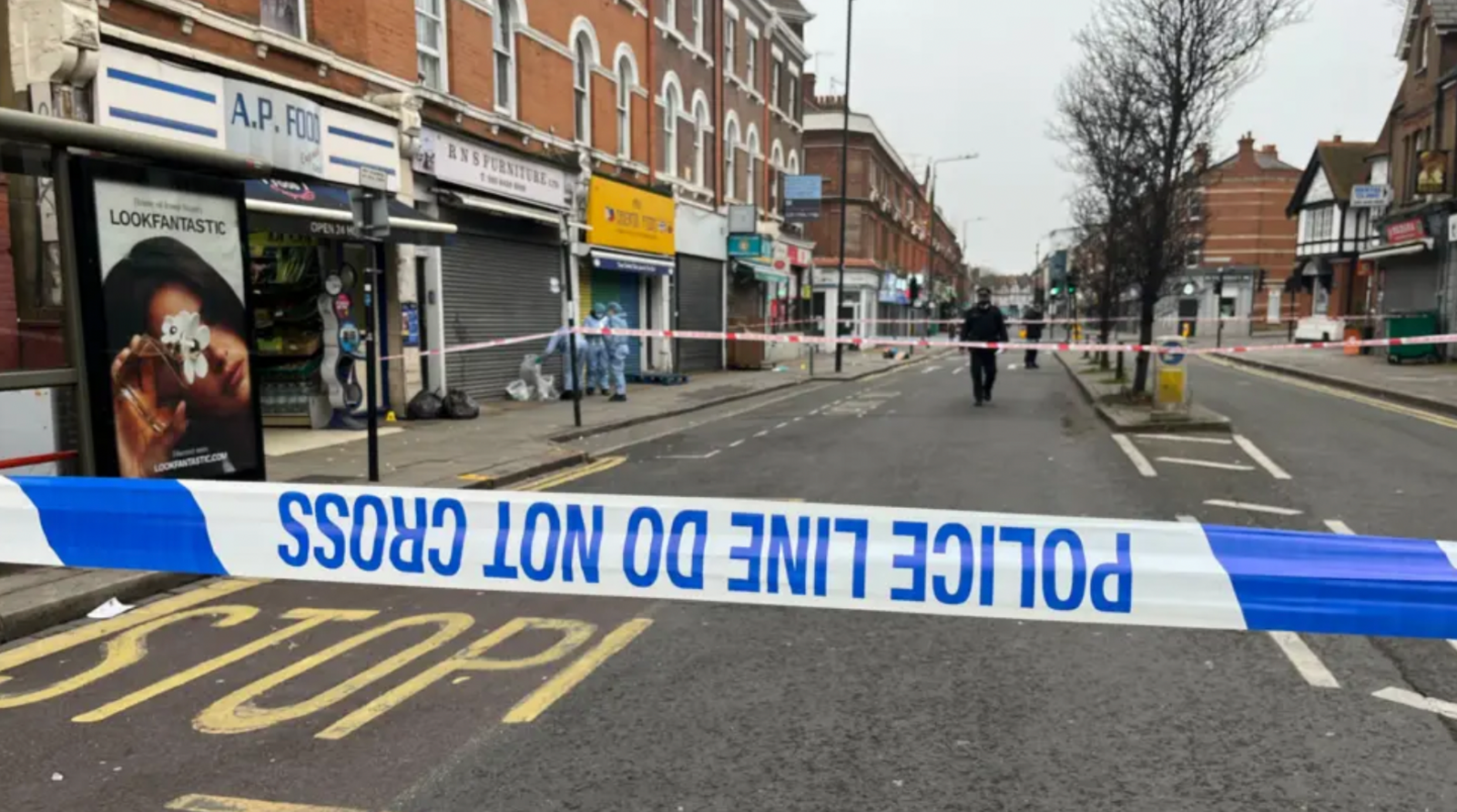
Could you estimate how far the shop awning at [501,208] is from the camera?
49.8ft

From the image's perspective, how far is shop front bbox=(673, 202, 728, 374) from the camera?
998 inches

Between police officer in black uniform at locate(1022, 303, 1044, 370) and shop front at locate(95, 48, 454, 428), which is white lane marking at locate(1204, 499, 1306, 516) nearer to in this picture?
shop front at locate(95, 48, 454, 428)

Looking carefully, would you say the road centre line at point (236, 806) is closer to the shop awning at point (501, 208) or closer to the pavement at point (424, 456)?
the pavement at point (424, 456)

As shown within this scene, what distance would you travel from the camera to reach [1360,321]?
3816cm

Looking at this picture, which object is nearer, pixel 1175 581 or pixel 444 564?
pixel 1175 581

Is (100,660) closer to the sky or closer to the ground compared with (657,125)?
closer to the ground

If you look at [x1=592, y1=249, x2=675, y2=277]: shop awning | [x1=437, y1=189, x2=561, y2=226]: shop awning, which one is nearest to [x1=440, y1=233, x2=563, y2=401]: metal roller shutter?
[x1=437, y1=189, x2=561, y2=226]: shop awning

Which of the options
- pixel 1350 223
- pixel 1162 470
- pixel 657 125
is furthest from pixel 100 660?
pixel 1350 223

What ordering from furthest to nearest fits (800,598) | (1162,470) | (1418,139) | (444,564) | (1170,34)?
(1418,139), (1170,34), (1162,470), (444,564), (800,598)

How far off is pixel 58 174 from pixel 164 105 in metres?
4.85

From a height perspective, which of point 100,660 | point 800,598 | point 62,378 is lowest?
point 100,660

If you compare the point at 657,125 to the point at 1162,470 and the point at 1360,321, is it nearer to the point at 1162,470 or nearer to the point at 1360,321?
the point at 1162,470

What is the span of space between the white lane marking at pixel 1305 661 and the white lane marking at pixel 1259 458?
5043mm

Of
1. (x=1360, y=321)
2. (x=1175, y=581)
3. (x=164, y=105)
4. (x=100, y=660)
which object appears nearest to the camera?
(x=1175, y=581)
